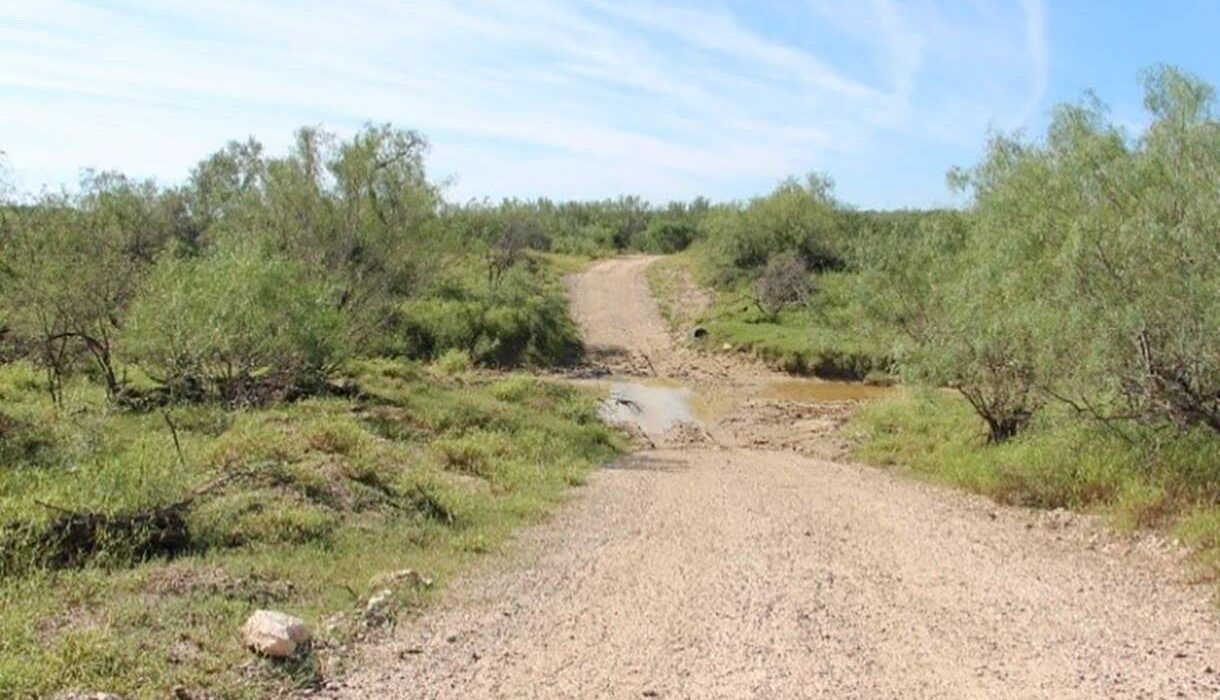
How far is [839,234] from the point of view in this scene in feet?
156

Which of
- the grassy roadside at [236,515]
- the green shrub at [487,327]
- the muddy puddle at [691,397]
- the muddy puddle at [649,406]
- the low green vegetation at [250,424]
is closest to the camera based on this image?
the grassy roadside at [236,515]

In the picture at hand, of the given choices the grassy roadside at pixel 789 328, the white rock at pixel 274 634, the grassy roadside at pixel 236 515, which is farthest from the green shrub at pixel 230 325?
the grassy roadside at pixel 789 328

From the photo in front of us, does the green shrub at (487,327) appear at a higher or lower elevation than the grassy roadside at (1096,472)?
lower

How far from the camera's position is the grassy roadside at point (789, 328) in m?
33.1

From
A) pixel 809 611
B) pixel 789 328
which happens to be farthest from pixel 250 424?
pixel 789 328

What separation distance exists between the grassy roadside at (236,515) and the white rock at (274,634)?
0.12m

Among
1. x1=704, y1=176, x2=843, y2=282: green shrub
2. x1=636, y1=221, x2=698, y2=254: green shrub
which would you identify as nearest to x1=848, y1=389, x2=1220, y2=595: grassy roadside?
x1=704, y1=176, x2=843, y2=282: green shrub

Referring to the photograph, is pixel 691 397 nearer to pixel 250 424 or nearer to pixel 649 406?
pixel 649 406

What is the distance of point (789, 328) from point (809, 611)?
30832 millimetres

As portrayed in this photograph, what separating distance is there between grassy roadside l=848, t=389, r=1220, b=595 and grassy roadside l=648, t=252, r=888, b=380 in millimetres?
5960

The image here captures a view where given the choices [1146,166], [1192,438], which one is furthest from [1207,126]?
[1192,438]

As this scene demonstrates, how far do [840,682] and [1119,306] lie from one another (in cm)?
694

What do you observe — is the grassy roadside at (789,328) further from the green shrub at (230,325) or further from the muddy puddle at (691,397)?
the green shrub at (230,325)

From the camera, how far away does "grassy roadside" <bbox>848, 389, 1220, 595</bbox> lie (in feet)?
37.3
